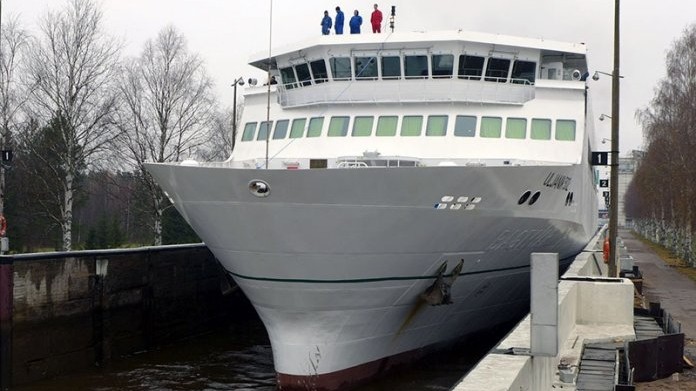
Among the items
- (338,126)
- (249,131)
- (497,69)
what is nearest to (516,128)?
(497,69)

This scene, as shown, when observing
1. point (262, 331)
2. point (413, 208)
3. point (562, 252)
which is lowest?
point (262, 331)

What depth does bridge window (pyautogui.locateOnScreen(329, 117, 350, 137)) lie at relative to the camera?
46.3 feet

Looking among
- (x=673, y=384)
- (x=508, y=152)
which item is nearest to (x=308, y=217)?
(x=508, y=152)

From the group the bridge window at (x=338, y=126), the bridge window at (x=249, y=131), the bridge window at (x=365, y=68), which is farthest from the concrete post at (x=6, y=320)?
the bridge window at (x=365, y=68)

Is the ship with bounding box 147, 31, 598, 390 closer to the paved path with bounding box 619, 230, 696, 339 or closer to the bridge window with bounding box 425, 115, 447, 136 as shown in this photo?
the bridge window with bounding box 425, 115, 447, 136

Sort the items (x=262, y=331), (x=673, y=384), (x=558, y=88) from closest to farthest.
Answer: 1. (x=673, y=384)
2. (x=558, y=88)
3. (x=262, y=331)

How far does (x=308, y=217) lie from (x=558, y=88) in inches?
250

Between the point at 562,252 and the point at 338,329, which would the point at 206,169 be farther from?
the point at 562,252

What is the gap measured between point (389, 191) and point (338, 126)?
3.72 m

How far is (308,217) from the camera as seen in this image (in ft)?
35.6

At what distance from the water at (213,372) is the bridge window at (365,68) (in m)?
5.50

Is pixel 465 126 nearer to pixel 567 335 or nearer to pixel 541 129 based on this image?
pixel 541 129

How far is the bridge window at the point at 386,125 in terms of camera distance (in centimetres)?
1399

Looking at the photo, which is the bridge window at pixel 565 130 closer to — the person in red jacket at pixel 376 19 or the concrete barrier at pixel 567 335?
the concrete barrier at pixel 567 335
